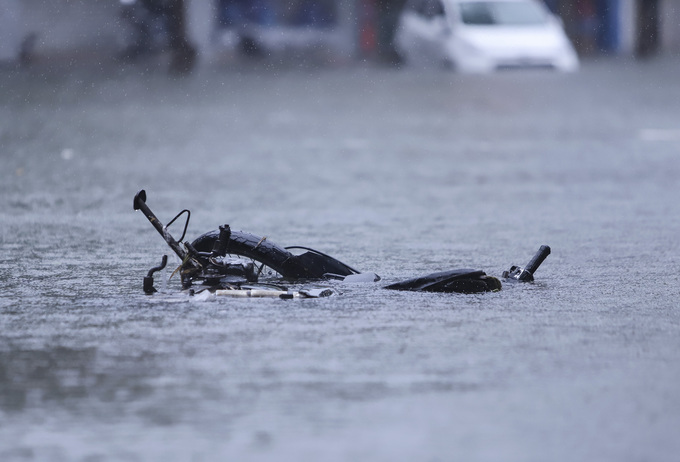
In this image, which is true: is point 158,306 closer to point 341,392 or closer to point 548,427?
point 341,392

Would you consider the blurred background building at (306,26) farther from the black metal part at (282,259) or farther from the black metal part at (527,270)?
the black metal part at (527,270)

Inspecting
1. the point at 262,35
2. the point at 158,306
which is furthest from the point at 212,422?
the point at 262,35

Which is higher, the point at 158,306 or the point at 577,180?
the point at 158,306

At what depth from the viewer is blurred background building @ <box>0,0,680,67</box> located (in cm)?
4578

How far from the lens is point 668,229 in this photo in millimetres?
11180

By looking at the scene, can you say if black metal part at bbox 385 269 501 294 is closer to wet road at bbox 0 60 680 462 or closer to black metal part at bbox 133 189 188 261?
wet road at bbox 0 60 680 462

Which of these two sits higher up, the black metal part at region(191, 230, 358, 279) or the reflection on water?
the reflection on water

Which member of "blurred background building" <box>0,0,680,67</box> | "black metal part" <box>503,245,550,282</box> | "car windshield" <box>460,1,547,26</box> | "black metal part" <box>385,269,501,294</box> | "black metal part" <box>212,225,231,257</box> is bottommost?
"blurred background building" <box>0,0,680,67</box>

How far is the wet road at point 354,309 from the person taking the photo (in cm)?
538

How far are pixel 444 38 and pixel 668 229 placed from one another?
77.9 feet

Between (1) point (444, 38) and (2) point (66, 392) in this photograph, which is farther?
(1) point (444, 38)

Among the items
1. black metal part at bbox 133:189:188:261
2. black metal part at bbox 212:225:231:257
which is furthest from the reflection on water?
black metal part at bbox 212:225:231:257

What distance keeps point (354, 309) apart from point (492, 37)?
26.6 m

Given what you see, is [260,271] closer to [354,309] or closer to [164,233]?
[164,233]
